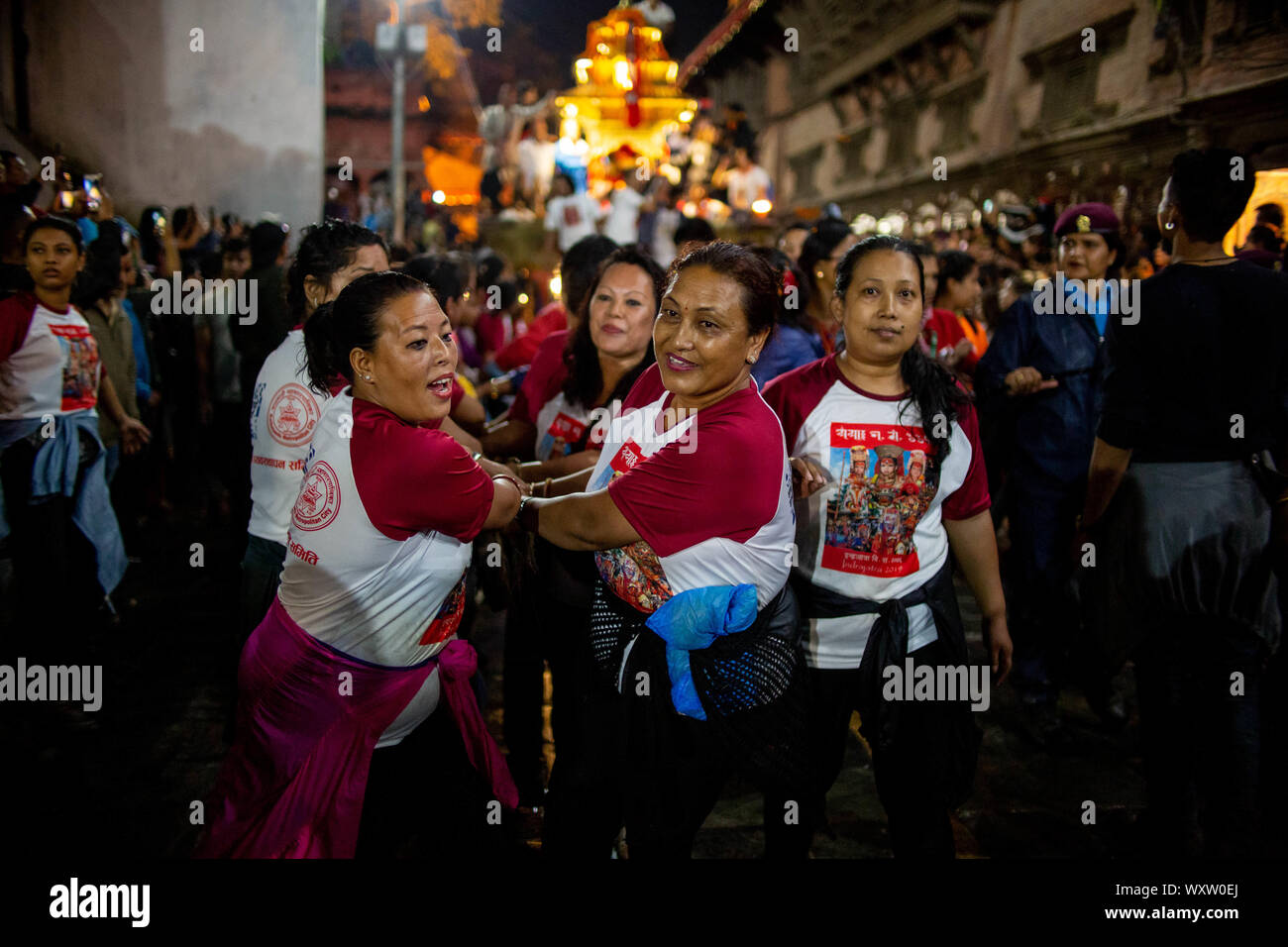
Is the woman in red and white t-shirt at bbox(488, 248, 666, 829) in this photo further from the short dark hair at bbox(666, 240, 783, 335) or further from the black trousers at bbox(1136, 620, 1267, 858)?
the black trousers at bbox(1136, 620, 1267, 858)

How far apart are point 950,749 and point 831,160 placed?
878 inches

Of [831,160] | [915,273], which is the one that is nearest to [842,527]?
[915,273]

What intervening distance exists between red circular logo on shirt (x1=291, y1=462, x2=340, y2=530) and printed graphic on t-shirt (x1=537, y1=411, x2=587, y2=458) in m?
1.34

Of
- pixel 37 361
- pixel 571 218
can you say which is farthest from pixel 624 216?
pixel 37 361

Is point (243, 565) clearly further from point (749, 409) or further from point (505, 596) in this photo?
point (749, 409)

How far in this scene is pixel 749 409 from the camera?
2.16m

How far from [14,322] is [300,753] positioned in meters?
3.05

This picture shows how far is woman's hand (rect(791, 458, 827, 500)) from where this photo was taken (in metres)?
2.46

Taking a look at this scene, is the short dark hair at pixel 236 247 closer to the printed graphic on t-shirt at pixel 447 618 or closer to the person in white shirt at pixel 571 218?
the person in white shirt at pixel 571 218

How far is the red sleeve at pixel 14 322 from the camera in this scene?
3.91 metres

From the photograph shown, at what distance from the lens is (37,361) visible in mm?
4027
